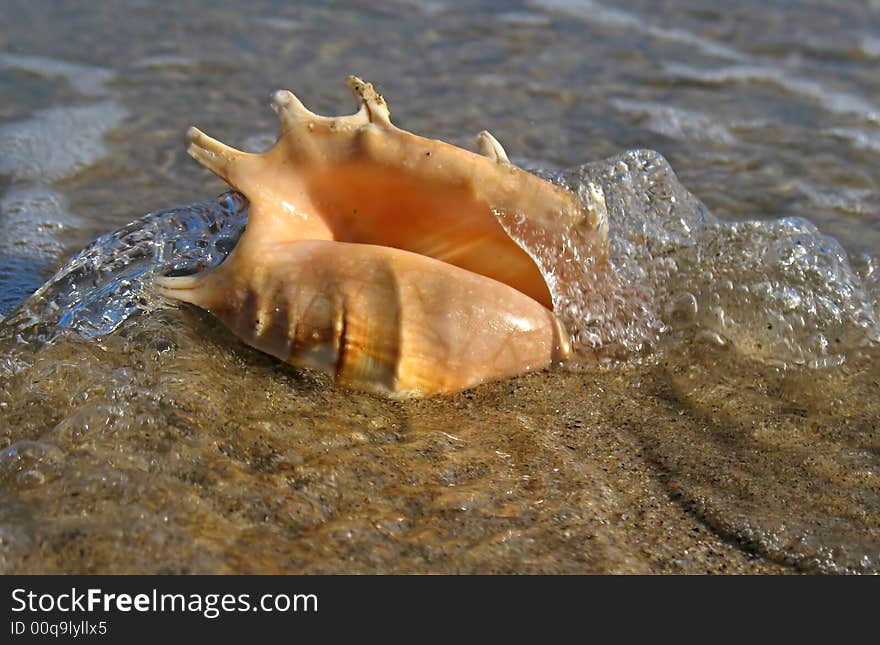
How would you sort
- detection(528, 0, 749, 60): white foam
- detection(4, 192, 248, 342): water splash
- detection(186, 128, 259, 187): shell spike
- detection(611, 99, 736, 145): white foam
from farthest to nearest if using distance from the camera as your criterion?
1. detection(528, 0, 749, 60): white foam
2. detection(611, 99, 736, 145): white foam
3. detection(4, 192, 248, 342): water splash
4. detection(186, 128, 259, 187): shell spike

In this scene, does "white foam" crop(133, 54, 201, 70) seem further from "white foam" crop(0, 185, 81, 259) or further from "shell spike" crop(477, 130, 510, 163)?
"shell spike" crop(477, 130, 510, 163)

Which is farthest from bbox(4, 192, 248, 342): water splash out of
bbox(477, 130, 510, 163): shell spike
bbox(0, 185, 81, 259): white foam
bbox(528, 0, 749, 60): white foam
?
bbox(528, 0, 749, 60): white foam

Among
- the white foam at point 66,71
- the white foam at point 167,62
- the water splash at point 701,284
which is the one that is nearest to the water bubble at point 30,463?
the water splash at point 701,284

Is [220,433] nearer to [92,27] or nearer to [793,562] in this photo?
[793,562]

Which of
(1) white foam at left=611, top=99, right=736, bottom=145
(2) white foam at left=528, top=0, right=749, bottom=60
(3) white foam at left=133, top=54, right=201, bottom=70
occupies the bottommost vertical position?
(3) white foam at left=133, top=54, right=201, bottom=70

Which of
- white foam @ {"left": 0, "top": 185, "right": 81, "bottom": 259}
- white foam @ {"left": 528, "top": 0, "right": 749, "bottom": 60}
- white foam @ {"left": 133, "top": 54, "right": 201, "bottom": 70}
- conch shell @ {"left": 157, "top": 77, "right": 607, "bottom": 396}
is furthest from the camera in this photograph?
white foam @ {"left": 528, "top": 0, "right": 749, "bottom": 60}
